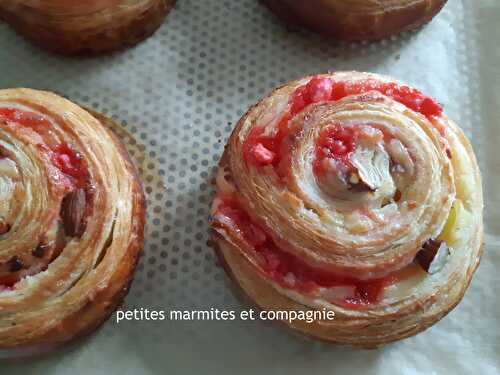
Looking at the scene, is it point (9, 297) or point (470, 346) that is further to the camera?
point (470, 346)

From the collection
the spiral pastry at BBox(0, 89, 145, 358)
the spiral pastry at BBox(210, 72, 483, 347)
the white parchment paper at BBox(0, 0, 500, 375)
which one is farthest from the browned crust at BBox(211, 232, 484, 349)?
the spiral pastry at BBox(0, 89, 145, 358)

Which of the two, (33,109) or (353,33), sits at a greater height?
(353,33)

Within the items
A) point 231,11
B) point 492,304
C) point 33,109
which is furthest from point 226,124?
point 492,304

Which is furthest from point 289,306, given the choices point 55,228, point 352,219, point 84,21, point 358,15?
point 84,21

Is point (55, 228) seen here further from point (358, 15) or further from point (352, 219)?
point (358, 15)

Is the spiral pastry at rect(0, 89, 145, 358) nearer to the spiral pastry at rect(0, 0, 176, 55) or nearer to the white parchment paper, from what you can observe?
the white parchment paper

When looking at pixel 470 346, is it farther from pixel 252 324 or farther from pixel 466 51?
pixel 466 51
